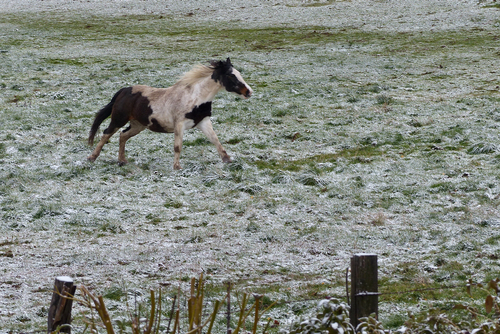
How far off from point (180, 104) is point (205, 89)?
2.14 feet

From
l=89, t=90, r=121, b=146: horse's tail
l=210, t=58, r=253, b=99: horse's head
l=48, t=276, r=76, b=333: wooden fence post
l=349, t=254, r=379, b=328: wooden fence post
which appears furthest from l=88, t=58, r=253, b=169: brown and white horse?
l=349, t=254, r=379, b=328: wooden fence post

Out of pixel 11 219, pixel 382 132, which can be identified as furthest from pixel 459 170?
pixel 11 219

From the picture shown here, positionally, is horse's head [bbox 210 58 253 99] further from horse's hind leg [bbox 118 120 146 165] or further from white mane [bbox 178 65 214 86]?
horse's hind leg [bbox 118 120 146 165]

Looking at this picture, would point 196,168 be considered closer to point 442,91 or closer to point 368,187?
point 368,187

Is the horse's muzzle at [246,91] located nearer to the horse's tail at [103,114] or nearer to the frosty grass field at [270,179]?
the frosty grass field at [270,179]

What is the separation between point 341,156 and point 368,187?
2.45 metres

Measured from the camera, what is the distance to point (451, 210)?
10.2m

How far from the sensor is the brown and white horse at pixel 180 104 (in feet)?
42.6

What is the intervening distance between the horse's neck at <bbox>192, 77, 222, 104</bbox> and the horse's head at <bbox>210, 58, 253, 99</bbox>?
0.12 meters

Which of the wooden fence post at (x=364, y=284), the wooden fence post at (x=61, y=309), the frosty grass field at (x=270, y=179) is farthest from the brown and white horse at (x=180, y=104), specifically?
the wooden fence post at (x=364, y=284)

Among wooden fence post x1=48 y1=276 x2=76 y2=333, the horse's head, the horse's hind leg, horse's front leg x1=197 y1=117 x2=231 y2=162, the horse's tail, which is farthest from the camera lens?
the horse's tail

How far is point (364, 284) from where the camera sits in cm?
443

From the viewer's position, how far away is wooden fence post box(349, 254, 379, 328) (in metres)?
4.40

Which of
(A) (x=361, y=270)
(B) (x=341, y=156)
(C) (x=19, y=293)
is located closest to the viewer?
(A) (x=361, y=270)
